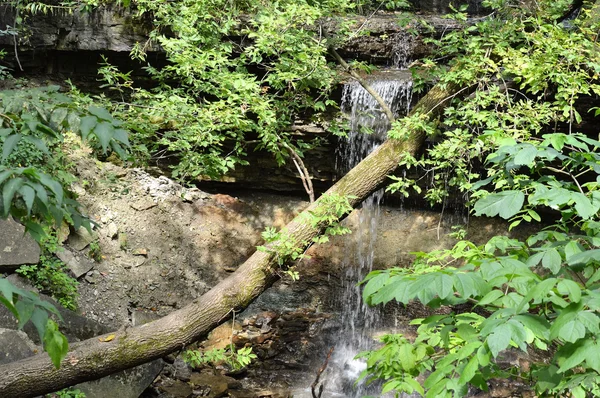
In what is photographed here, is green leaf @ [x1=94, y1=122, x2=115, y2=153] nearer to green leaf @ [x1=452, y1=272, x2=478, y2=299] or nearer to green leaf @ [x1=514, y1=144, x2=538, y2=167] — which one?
green leaf @ [x1=452, y1=272, x2=478, y2=299]

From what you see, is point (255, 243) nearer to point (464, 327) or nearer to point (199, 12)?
point (199, 12)

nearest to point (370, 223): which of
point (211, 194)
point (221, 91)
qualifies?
point (211, 194)

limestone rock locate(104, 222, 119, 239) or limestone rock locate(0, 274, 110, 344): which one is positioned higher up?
limestone rock locate(0, 274, 110, 344)

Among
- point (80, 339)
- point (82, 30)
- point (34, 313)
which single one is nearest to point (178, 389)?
point (80, 339)

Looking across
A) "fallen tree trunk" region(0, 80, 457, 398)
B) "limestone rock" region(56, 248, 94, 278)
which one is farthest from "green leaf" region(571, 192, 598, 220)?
"limestone rock" region(56, 248, 94, 278)

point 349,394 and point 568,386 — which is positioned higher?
point 568,386

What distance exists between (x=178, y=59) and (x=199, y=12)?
790mm

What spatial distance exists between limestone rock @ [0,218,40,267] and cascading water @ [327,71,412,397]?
3331 millimetres

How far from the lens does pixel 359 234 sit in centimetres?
907

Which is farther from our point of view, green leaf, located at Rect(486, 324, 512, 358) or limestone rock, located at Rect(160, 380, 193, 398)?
limestone rock, located at Rect(160, 380, 193, 398)

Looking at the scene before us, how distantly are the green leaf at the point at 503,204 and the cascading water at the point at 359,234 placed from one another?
14.9ft

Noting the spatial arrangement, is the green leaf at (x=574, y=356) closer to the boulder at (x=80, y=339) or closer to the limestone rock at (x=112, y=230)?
the boulder at (x=80, y=339)

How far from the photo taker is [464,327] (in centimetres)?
206

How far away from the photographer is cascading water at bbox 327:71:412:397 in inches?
269
